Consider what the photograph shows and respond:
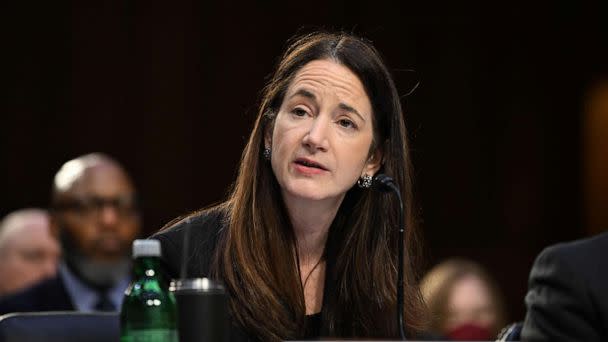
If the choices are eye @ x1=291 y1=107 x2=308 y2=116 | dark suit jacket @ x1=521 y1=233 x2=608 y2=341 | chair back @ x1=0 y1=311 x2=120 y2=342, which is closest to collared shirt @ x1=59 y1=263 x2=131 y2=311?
eye @ x1=291 y1=107 x2=308 y2=116

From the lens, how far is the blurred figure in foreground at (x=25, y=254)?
5.44 metres

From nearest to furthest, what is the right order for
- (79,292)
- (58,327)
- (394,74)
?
(58,327), (79,292), (394,74)

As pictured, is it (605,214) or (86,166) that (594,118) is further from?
(86,166)

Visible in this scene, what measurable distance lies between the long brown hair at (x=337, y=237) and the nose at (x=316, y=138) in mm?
193

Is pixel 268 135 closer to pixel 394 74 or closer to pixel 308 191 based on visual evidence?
pixel 308 191

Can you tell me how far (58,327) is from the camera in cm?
225

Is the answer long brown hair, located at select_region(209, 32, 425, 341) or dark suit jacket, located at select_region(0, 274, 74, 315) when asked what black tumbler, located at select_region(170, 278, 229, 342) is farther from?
dark suit jacket, located at select_region(0, 274, 74, 315)

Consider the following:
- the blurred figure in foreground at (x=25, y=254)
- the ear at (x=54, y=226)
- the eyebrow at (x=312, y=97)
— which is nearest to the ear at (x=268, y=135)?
the eyebrow at (x=312, y=97)

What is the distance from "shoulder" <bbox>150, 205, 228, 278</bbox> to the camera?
2602 millimetres

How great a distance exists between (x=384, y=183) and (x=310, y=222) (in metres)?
0.29

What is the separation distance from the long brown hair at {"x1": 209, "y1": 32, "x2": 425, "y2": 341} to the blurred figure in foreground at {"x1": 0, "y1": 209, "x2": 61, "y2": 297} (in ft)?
9.21

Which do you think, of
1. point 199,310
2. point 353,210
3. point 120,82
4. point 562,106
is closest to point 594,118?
point 562,106

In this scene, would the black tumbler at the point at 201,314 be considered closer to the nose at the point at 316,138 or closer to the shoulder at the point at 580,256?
the shoulder at the point at 580,256

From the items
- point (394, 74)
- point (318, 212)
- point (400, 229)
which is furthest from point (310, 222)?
point (394, 74)
